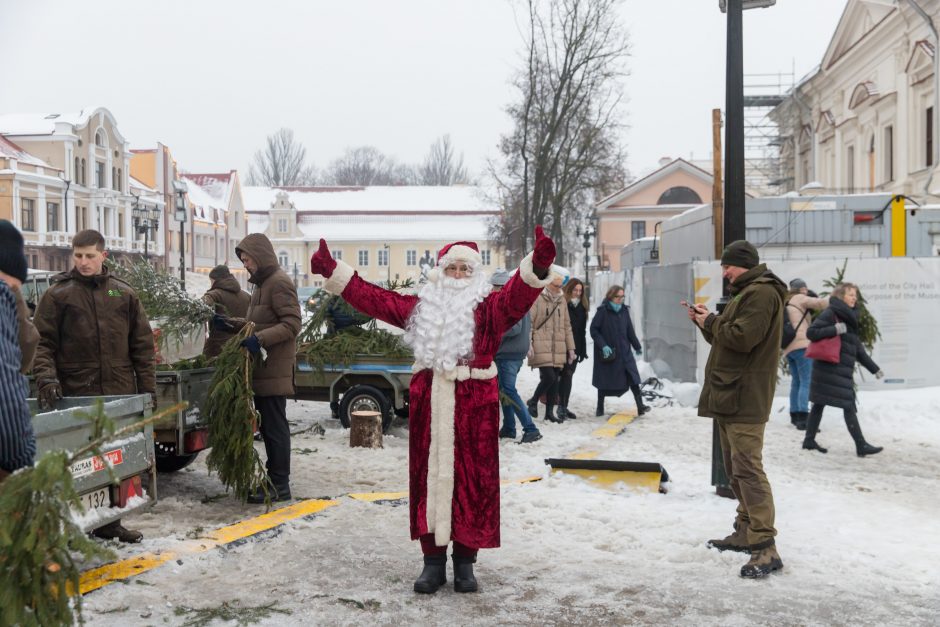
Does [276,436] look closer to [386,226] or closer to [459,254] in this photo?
[459,254]

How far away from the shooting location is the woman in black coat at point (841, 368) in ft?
32.3

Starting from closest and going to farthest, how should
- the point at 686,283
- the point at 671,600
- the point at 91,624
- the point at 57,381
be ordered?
1. the point at 91,624
2. the point at 671,600
3. the point at 57,381
4. the point at 686,283

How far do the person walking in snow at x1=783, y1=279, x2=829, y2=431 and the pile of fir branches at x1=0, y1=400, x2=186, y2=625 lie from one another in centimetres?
991

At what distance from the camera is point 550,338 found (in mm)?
11953

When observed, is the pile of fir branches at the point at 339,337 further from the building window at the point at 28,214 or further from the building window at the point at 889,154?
the building window at the point at 28,214

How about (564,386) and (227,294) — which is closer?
(227,294)

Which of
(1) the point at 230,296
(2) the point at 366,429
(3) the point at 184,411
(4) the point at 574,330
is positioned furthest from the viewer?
(4) the point at 574,330

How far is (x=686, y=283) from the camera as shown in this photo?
14.9m

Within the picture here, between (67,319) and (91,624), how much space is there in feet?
7.96

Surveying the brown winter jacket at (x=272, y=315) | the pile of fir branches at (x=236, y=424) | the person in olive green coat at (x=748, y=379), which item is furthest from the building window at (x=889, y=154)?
the pile of fir branches at (x=236, y=424)

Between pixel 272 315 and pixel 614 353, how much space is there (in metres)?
6.47

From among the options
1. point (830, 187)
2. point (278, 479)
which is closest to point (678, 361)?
point (278, 479)

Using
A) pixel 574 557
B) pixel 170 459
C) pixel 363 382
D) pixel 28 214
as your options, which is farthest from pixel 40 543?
pixel 28 214

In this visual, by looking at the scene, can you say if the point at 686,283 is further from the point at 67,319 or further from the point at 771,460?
the point at 67,319
